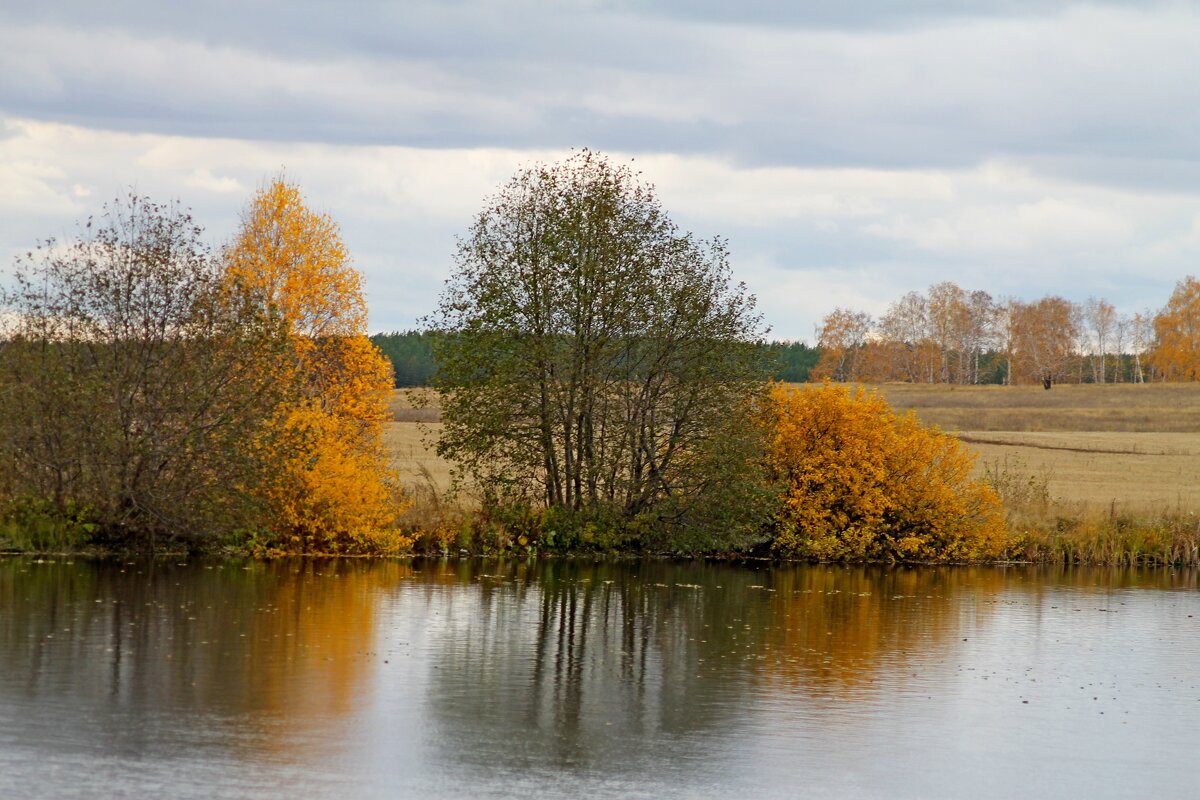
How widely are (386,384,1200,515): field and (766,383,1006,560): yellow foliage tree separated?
3644mm

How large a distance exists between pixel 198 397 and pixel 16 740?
60.2 feet

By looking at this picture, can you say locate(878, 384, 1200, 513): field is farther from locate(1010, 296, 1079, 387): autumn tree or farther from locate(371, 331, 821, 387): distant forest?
locate(1010, 296, 1079, 387): autumn tree

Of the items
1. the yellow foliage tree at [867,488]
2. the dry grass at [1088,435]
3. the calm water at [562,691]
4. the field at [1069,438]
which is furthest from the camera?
the dry grass at [1088,435]

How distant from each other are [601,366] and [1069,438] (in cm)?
5071

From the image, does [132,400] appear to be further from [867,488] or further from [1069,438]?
[1069,438]

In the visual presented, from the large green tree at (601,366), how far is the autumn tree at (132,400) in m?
7.13

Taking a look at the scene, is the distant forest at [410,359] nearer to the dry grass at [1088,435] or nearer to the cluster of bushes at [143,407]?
the dry grass at [1088,435]

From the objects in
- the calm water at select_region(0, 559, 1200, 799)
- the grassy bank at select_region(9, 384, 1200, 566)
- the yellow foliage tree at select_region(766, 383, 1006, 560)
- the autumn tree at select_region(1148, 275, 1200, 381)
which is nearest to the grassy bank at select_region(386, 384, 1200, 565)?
the grassy bank at select_region(9, 384, 1200, 566)

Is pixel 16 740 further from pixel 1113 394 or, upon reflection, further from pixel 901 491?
pixel 1113 394

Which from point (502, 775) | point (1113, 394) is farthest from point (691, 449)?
point (1113, 394)

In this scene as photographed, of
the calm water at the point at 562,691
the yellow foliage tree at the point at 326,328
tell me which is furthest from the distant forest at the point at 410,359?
the calm water at the point at 562,691

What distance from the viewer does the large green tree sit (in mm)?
36562

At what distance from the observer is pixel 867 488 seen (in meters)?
38.4

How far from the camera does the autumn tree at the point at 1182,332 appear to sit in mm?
144750
